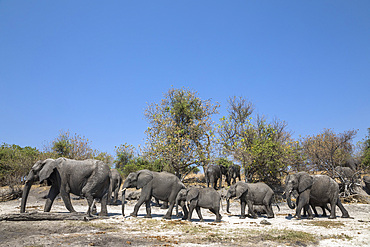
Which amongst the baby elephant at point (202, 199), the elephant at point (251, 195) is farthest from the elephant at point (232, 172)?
the baby elephant at point (202, 199)

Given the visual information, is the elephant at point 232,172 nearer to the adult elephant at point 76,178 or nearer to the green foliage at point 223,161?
the green foliage at point 223,161

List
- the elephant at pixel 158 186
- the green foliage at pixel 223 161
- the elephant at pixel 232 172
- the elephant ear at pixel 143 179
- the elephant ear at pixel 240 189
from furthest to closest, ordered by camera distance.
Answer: the elephant at pixel 232 172
the green foliage at pixel 223 161
the elephant ear at pixel 240 189
the elephant ear at pixel 143 179
the elephant at pixel 158 186

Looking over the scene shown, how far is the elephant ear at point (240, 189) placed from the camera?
1644 cm

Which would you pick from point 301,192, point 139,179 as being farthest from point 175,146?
point 301,192

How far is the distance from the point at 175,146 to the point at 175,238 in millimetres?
16502

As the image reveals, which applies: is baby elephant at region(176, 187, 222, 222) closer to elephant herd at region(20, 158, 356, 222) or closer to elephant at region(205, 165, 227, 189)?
elephant herd at region(20, 158, 356, 222)

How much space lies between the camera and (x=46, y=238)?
10.2 m

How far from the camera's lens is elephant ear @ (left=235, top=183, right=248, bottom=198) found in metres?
16.4

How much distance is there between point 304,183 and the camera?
1634 cm

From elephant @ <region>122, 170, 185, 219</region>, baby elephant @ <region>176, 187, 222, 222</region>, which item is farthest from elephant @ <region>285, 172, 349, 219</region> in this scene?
elephant @ <region>122, 170, 185, 219</region>

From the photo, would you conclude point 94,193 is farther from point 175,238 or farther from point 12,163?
point 12,163

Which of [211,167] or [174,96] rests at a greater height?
[174,96]

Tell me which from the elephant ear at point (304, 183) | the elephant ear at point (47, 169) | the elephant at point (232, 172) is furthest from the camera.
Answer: the elephant at point (232, 172)

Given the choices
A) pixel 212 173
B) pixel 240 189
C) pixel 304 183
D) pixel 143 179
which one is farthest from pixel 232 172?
pixel 143 179
